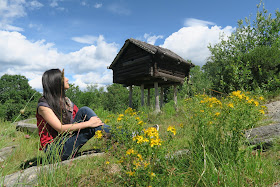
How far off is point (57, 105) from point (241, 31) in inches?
621

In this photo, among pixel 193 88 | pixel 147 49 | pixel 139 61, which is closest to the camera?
pixel 193 88

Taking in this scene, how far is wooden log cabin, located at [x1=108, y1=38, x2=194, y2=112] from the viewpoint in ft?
30.8

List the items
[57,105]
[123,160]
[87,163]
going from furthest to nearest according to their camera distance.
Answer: [57,105], [87,163], [123,160]

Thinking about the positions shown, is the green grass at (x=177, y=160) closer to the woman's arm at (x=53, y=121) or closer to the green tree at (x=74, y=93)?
the woman's arm at (x=53, y=121)

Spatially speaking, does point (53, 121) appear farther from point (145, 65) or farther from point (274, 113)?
point (145, 65)

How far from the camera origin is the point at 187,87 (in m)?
3.45

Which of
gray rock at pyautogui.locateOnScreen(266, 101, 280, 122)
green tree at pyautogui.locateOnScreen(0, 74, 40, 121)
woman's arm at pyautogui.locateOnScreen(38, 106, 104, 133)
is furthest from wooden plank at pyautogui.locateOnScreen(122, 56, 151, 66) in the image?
green tree at pyautogui.locateOnScreen(0, 74, 40, 121)

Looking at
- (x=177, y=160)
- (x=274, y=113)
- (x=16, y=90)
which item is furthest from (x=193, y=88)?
(x=16, y=90)

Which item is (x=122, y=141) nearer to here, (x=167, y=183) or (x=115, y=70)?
(x=167, y=183)

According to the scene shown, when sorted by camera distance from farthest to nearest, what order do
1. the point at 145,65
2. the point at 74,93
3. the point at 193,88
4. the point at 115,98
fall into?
the point at 115,98, the point at 74,93, the point at 145,65, the point at 193,88

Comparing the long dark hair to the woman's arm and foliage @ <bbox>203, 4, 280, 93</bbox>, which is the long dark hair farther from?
foliage @ <bbox>203, 4, 280, 93</bbox>

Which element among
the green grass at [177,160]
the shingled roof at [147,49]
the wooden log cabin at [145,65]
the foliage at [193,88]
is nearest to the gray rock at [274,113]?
the foliage at [193,88]

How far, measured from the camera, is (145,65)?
31.4 feet

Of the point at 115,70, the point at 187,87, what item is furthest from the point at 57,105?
Answer: the point at 115,70
